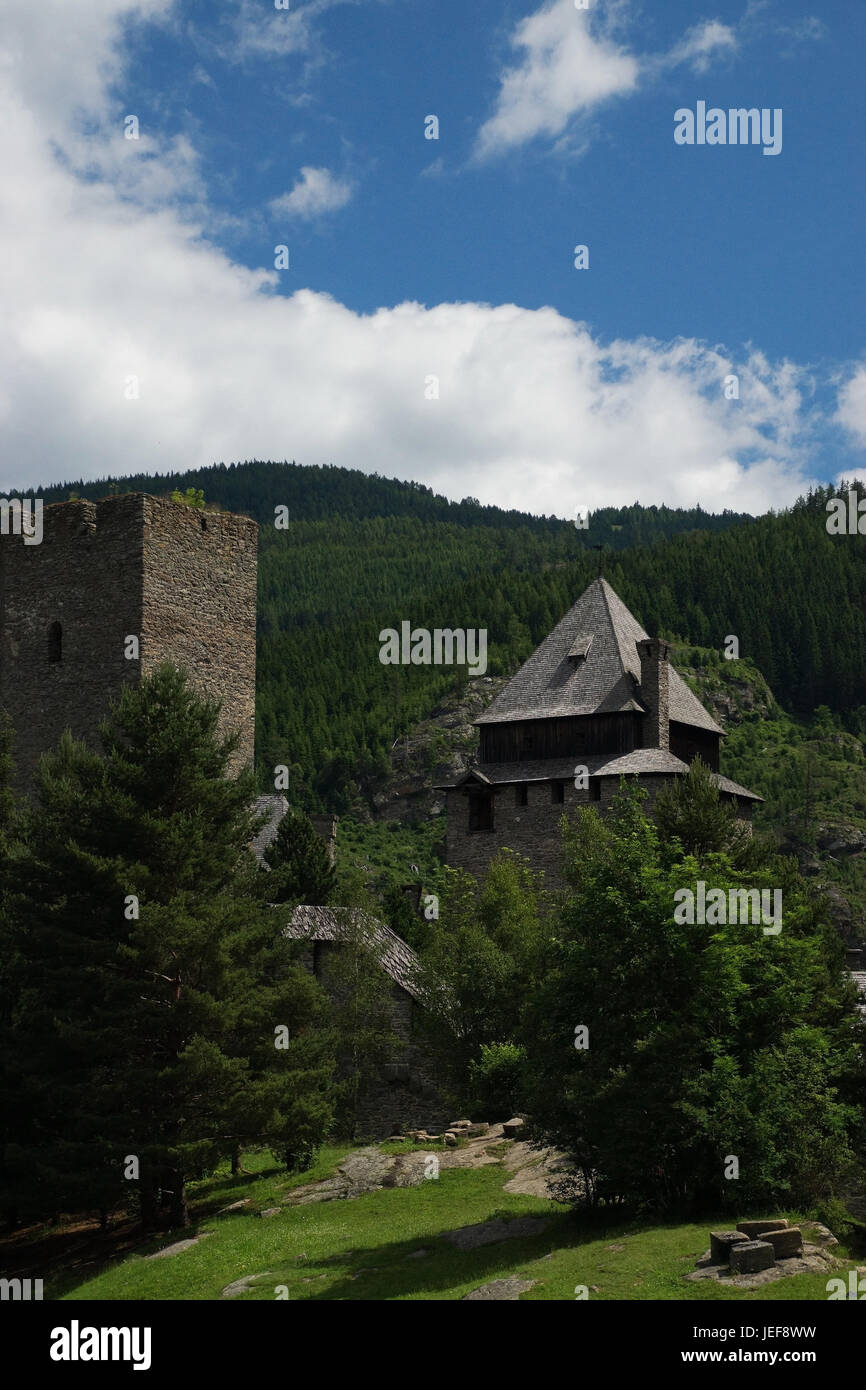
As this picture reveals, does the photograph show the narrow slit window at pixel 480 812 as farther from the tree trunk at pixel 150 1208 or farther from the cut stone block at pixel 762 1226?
the cut stone block at pixel 762 1226

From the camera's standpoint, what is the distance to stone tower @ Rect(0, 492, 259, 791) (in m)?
34.5

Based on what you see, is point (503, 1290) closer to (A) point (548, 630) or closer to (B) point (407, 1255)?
(B) point (407, 1255)

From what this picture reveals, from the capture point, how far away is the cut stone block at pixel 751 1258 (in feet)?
58.1

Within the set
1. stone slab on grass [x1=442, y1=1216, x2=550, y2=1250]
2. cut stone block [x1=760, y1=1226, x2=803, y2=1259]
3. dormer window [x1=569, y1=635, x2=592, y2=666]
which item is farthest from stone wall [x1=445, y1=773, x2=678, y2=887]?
cut stone block [x1=760, y1=1226, x2=803, y2=1259]

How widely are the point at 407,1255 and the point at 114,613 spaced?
1758 cm

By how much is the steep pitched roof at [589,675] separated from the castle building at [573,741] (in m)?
0.05

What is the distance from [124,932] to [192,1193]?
5.96 metres

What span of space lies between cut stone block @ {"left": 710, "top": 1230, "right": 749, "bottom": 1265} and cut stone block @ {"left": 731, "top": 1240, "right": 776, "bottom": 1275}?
33 centimetres

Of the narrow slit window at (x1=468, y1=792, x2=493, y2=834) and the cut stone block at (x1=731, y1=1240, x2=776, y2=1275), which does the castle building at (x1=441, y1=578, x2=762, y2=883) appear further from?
the cut stone block at (x1=731, y1=1240, x2=776, y2=1275)

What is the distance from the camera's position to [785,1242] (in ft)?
60.3

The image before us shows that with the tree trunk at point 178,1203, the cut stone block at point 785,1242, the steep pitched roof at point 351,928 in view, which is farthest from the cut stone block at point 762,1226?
the steep pitched roof at point 351,928
